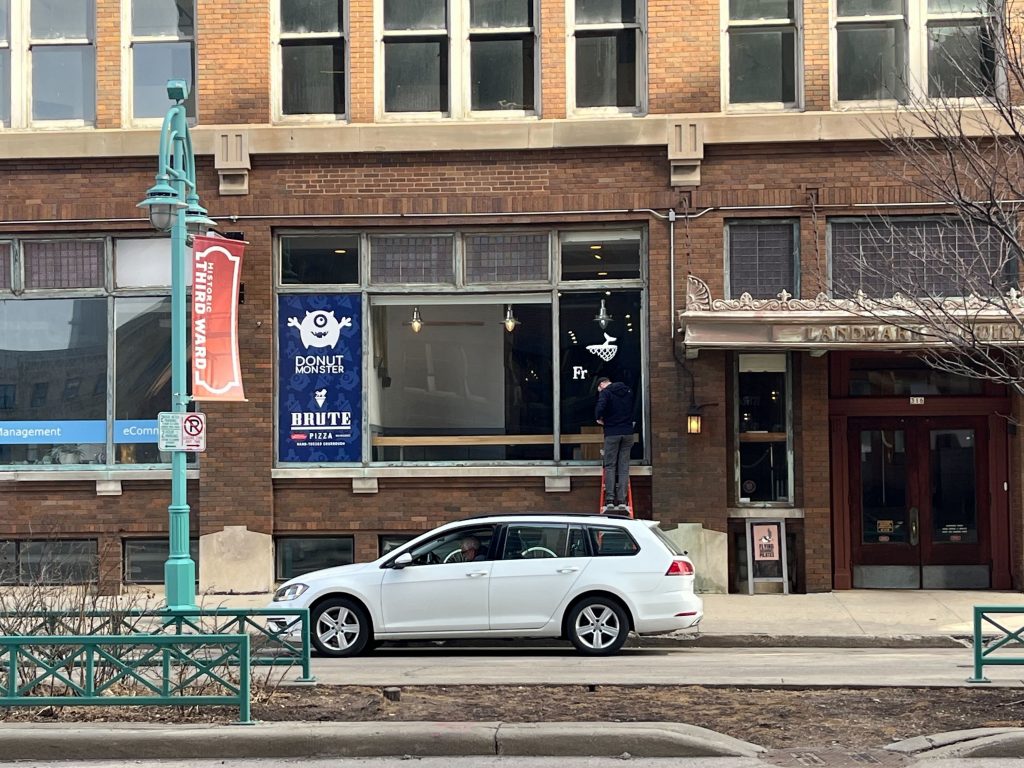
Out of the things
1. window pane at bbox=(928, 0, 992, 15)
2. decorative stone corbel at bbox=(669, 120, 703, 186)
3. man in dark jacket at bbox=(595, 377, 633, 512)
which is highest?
window pane at bbox=(928, 0, 992, 15)

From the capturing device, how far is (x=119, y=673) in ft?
30.7

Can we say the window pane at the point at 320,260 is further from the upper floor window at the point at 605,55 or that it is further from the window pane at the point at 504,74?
the upper floor window at the point at 605,55

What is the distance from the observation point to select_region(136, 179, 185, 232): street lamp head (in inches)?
551

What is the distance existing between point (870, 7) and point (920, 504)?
680 centimetres

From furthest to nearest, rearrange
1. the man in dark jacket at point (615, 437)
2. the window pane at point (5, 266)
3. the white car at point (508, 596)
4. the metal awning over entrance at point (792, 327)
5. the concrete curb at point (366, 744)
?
the window pane at point (5, 266), the man in dark jacket at point (615, 437), the metal awning over entrance at point (792, 327), the white car at point (508, 596), the concrete curb at point (366, 744)

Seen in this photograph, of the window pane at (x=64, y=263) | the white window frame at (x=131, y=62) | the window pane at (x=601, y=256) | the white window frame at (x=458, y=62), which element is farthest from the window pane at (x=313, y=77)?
the window pane at (x=601, y=256)

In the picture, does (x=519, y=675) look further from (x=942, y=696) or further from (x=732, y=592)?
(x=732, y=592)

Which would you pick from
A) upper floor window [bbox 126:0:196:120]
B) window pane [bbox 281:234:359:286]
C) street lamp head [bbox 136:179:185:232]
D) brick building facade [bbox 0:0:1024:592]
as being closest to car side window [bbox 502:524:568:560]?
brick building facade [bbox 0:0:1024:592]

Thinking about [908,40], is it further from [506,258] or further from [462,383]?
[462,383]

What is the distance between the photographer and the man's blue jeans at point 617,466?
17.5m

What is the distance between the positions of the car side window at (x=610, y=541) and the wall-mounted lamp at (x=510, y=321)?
5.16 m

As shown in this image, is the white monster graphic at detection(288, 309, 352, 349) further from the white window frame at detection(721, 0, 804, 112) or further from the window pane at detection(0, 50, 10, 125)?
the white window frame at detection(721, 0, 804, 112)

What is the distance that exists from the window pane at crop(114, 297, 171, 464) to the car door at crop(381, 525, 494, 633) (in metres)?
6.31

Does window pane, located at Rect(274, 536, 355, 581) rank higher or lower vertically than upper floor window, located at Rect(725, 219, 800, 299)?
lower
